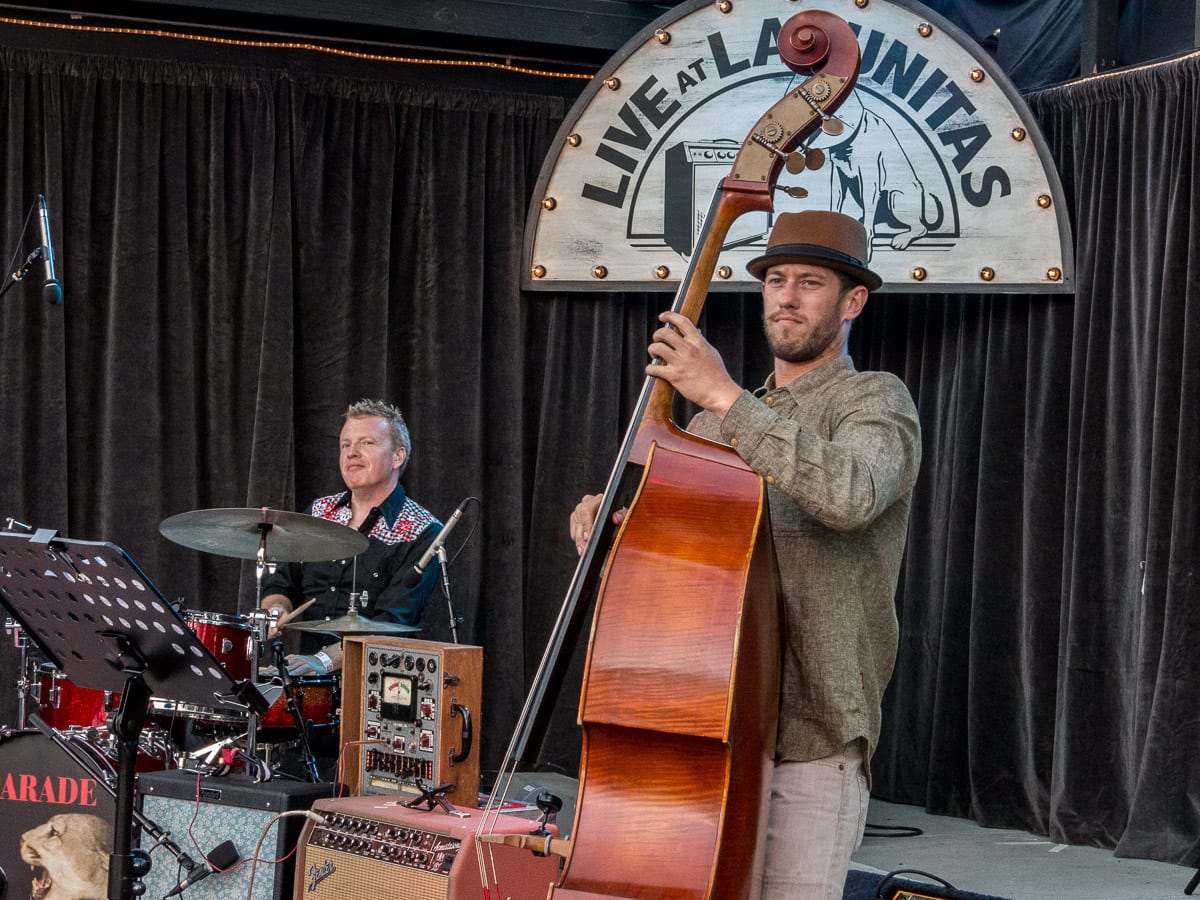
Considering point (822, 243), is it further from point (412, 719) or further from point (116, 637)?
point (412, 719)

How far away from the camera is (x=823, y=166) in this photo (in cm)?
474

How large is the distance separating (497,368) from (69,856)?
264cm

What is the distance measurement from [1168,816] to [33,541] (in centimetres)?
348

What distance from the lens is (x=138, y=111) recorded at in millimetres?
5336

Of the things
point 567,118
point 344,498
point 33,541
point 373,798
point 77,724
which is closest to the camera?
point 33,541

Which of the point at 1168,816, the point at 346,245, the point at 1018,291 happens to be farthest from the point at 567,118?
the point at 1168,816

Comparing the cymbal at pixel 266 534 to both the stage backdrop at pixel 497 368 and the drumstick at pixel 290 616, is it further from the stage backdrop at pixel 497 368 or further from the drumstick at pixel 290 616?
the stage backdrop at pixel 497 368

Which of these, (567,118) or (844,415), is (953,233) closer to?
(567,118)

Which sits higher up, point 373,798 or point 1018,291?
point 1018,291

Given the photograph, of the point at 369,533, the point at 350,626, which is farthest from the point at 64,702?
the point at 369,533

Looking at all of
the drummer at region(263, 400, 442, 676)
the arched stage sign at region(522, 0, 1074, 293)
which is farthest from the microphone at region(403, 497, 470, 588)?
the arched stage sign at region(522, 0, 1074, 293)

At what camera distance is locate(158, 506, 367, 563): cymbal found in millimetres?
3752

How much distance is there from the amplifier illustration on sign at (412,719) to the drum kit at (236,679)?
0.18 meters

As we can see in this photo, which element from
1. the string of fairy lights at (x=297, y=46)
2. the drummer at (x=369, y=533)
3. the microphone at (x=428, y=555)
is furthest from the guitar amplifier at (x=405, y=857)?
the string of fairy lights at (x=297, y=46)
